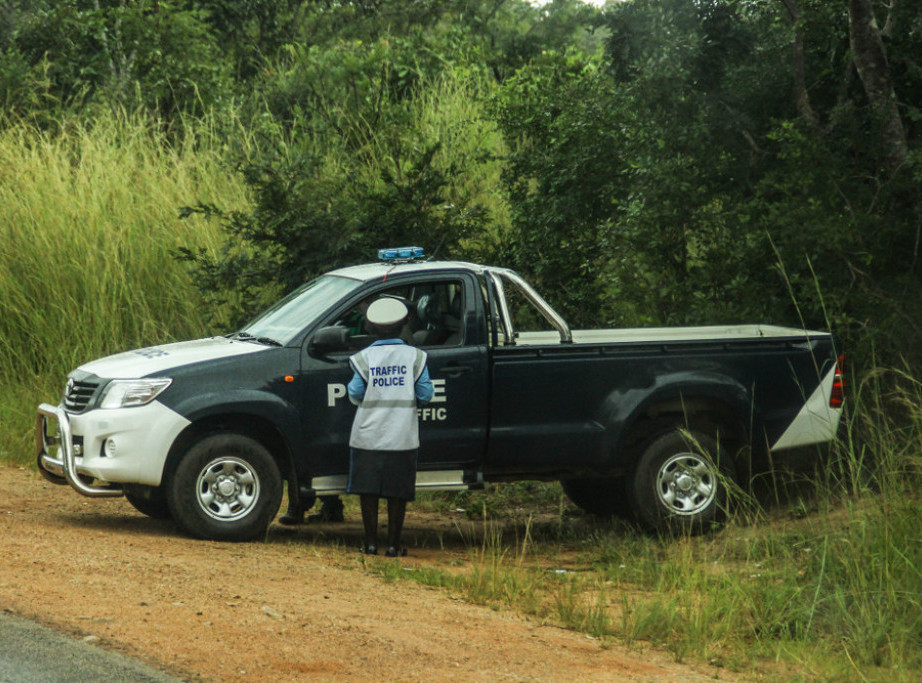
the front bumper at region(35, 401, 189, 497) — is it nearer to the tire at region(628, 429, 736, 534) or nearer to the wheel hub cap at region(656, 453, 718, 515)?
the tire at region(628, 429, 736, 534)

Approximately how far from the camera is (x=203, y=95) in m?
20.7

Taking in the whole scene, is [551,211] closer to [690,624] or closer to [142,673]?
[690,624]

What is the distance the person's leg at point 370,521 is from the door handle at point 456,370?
956mm

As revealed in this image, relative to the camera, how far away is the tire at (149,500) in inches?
330

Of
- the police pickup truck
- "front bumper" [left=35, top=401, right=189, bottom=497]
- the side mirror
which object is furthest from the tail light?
"front bumper" [left=35, top=401, right=189, bottom=497]

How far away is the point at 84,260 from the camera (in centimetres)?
1411

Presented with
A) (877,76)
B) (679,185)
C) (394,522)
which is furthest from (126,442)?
(877,76)

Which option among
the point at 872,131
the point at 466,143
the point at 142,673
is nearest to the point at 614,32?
the point at 872,131

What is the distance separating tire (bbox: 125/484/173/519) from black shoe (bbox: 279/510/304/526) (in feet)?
2.59

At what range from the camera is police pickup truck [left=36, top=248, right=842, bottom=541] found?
27.2 feet

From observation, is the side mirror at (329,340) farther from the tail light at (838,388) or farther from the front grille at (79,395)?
the tail light at (838,388)

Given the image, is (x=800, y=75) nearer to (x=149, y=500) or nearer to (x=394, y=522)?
(x=394, y=522)

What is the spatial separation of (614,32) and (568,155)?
4.18 ft

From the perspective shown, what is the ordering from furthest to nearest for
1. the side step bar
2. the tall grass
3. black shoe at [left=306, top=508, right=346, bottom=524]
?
1. the tall grass
2. black shoe at [left=306, top=508, right=346, bottom=524]
3. the side step bar
